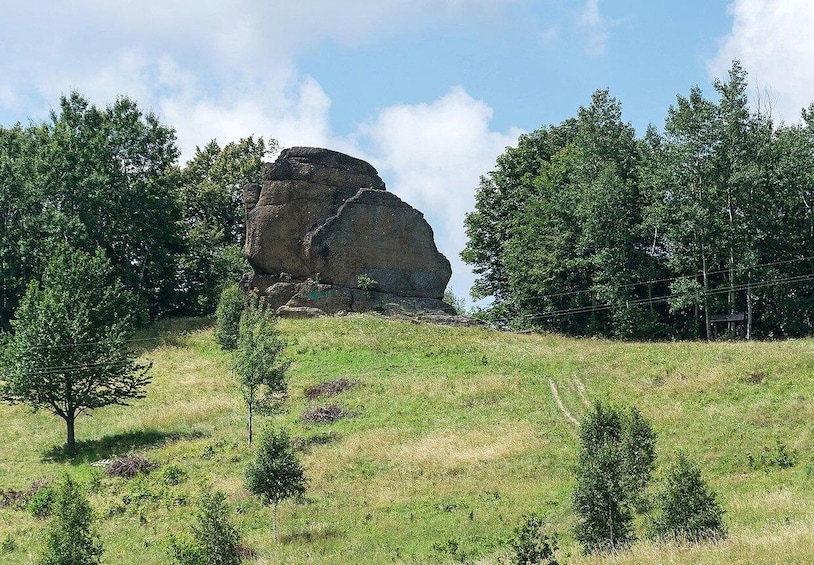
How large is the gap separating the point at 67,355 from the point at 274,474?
17164 millimetres

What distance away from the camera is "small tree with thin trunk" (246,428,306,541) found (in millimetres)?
28688

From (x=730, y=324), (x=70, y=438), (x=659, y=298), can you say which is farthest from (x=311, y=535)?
(x=659, y=298)

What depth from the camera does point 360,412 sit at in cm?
4050

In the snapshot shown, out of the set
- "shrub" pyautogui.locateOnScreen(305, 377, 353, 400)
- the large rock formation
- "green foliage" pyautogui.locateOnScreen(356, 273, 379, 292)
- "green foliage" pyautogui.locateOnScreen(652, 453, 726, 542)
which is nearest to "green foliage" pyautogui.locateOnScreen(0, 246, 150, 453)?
"shrub" pyautogui.locateOnScreen(305, 377, 353, 400)

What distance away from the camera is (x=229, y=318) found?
2162 inches

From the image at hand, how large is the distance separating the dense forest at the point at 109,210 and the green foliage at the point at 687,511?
45.4m

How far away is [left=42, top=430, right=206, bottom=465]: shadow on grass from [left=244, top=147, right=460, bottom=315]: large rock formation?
20.8m

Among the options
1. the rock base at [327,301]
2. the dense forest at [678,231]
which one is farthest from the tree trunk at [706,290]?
the rock base at [327,301]

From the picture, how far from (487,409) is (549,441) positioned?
542cm

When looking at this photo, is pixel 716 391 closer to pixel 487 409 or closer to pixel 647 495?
pixel 487 409

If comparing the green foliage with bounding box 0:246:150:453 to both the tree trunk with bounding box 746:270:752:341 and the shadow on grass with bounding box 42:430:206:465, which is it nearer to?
the shadow on grass with bounding box 42:430:206:465

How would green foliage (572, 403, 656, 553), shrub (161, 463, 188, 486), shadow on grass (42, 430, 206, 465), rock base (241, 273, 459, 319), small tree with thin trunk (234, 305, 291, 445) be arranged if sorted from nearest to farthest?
green foliage (572, 403, 656, 553) < shrub (161, 463, 188, 486) < small tree with thin trunk (234, 305, 291, 445) < shadow on grass (42, 430, 206, 465) < rock base (241, 273, 459, 319)

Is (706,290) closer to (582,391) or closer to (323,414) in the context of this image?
(582,391)

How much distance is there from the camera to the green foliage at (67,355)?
132 ft
